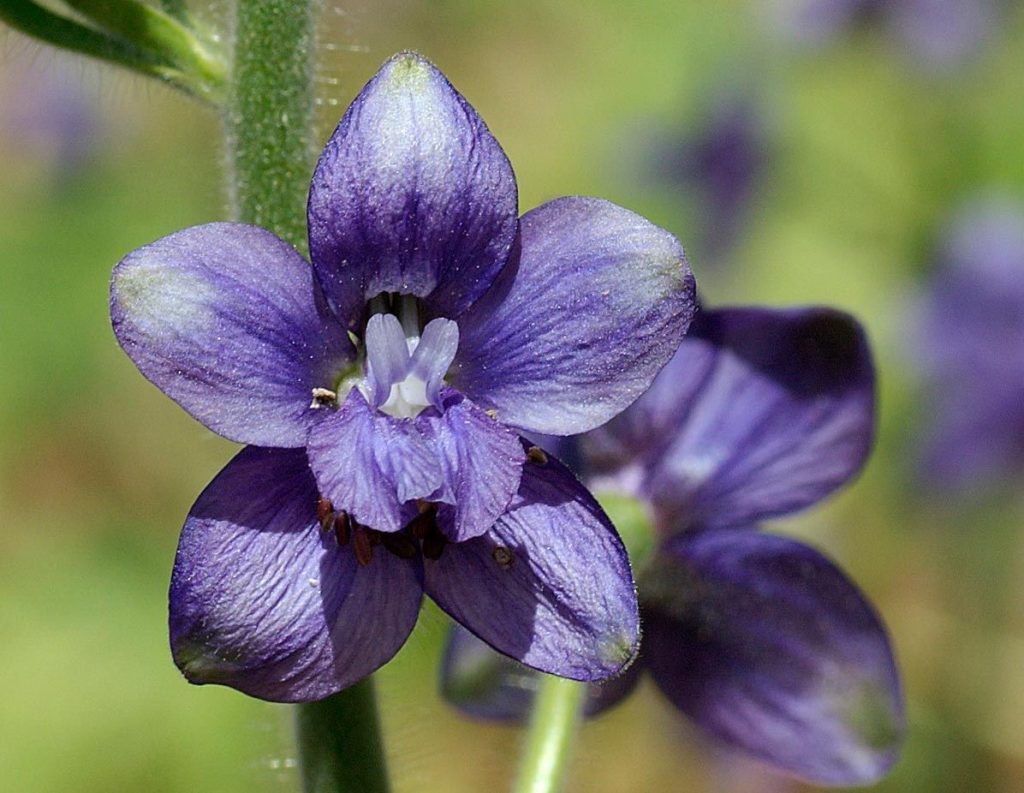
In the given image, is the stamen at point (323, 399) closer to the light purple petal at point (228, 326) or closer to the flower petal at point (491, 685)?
the light purple petal at point (228, 326)

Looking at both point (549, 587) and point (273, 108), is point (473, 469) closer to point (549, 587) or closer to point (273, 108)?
point (549, 587)

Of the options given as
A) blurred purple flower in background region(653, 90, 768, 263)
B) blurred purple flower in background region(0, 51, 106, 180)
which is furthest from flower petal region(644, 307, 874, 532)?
blurred purple flower in background region(0, 51, 106, 180)

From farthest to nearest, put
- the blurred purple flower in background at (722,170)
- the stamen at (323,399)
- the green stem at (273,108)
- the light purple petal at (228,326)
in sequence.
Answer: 1. the blurred purple flower in background at (722,170)
2. the green stem at (273,108)
3. the stamen at (323,399)
4. the light purple petal at (228,326)

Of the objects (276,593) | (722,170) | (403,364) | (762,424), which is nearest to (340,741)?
(276,593)

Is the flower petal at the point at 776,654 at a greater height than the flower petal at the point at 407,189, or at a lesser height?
lesser

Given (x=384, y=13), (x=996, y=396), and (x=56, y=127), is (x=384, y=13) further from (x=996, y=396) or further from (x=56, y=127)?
(x=996, y=396)

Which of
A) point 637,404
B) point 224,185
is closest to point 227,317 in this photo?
point 224,185

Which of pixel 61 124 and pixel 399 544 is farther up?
pixel 399 544

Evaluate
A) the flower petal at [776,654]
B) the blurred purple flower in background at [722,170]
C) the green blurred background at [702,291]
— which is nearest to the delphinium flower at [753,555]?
the flower petal at [776,654]
